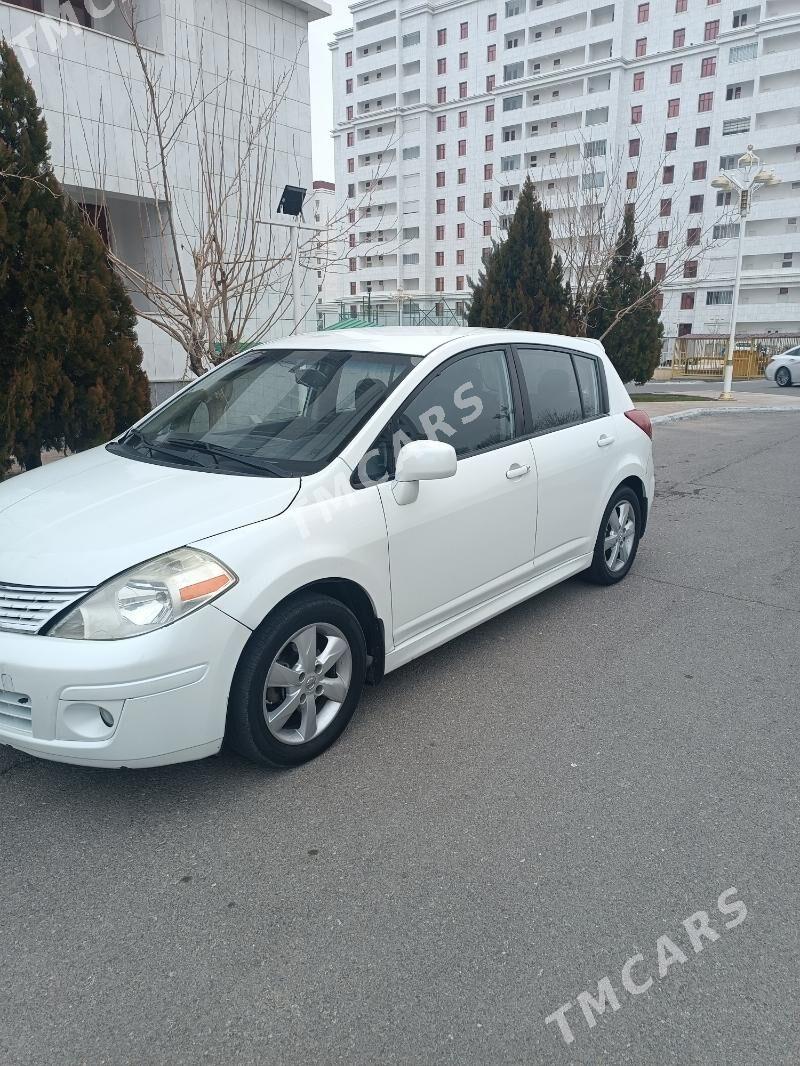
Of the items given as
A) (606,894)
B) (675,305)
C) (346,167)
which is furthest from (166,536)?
(346,167)

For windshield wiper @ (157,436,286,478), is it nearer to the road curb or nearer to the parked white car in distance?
the road curb

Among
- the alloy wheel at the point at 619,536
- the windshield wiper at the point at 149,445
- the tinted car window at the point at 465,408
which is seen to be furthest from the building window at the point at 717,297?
the windshield wiper at the point at 149,445

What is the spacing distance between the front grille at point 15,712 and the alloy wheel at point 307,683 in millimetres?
803

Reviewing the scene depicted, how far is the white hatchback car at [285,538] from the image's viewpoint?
269 centimetres

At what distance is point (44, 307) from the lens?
22.0ft

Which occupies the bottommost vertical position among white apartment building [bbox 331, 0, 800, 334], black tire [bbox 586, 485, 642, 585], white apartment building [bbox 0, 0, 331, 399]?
black tire [bbox 586, 485, 642, 585]

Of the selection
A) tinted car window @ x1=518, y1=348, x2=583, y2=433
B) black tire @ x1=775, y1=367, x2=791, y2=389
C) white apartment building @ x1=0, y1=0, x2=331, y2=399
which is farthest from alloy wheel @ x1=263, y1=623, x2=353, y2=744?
black tire @ x1=775, y1=367, x2=791, y2=389

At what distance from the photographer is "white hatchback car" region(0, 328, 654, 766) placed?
269 centimetres

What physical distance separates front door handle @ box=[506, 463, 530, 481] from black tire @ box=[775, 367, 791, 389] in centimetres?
2676

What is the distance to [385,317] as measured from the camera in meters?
33.1

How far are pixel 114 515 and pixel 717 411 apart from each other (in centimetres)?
1698

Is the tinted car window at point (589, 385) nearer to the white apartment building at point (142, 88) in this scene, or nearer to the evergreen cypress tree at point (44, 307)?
the evergreen cypress tree at point (44, 307)

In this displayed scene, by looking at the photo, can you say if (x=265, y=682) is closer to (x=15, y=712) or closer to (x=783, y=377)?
(x=15, y=712)

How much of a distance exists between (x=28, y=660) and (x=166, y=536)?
2.00 ft
